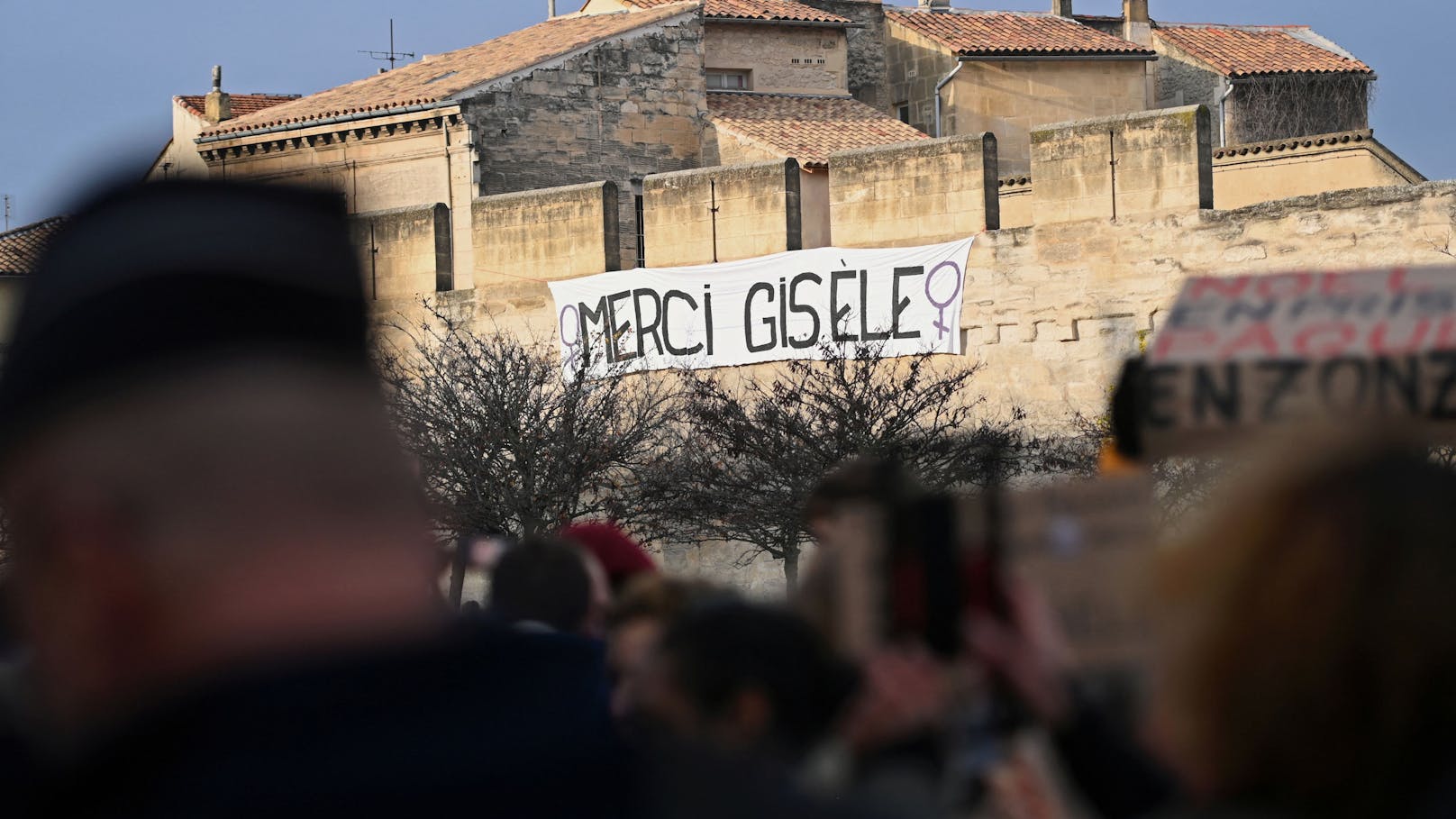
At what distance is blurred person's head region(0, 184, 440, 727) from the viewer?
1018mm

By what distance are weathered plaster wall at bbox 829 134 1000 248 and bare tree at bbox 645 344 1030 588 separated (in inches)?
59.3

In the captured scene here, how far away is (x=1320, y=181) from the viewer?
86.0 ft

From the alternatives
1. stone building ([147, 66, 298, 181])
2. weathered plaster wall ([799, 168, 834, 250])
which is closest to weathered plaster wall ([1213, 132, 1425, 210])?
weathered plaster wall ([799, 168, 834, 250])

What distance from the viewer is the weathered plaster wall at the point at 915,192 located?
21.4 m

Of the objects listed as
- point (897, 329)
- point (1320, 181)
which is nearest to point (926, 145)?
point (897, 329)

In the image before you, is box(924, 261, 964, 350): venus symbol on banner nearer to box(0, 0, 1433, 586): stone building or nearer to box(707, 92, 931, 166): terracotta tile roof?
box(0, 0, 1433, 586): stone building

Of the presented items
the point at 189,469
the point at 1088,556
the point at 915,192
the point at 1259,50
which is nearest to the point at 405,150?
the point at 915,192

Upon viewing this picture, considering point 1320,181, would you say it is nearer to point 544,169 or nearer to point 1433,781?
point 544,169

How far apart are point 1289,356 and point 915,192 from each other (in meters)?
18.3

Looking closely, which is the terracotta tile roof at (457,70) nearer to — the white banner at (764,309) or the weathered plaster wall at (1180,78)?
the white banner at (764,309)

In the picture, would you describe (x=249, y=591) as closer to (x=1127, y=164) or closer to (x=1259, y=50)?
(x=1127, y=164)

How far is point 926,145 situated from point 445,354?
6.44 m

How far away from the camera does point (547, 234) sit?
2391cm

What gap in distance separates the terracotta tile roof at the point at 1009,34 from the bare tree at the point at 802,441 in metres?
14.4
